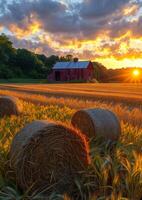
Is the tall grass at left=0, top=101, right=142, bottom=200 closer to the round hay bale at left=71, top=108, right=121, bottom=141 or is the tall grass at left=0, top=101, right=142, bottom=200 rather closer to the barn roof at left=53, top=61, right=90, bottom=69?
the round hay bale at left=71, top=108, right=121, bottom=141

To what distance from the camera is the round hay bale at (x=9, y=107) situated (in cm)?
1488

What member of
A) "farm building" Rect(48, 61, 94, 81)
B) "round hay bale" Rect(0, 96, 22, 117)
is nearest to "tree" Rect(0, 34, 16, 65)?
"farm building" Rect(48, 61, 94, 81)

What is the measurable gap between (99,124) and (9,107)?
6.28 metres

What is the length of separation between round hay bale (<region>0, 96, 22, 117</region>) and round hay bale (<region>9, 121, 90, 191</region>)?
8.09m

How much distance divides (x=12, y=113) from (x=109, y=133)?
633 cm

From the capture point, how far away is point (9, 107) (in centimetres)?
1491

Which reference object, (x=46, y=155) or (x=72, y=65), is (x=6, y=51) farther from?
(x=46, y=155)

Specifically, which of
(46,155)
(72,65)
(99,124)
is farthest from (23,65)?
(46,155)

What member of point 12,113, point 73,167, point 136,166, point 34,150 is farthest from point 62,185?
point 12,113

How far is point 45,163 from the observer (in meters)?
6.60

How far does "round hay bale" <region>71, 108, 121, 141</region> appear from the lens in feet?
30.2

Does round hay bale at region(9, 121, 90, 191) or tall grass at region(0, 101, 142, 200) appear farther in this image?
round hay bale at region(9, 121, 90, 191)

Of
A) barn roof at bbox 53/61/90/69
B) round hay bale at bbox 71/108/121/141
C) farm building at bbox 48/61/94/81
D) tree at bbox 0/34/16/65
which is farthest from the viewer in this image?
barn roof at bbox 53/61/90/69

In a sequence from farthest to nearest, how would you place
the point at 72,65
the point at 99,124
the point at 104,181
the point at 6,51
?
the point at 6,51
the point at 72,65
the point at 99,124
the point at 104,181
